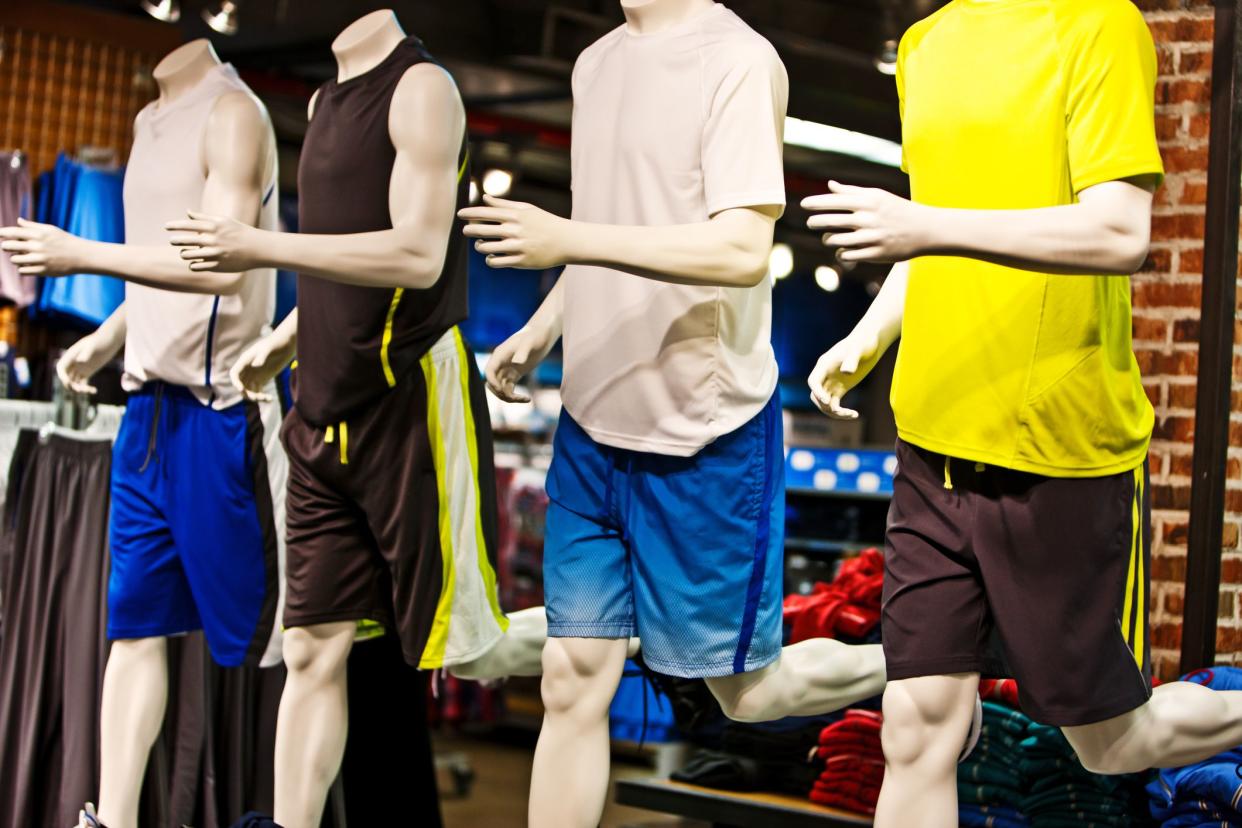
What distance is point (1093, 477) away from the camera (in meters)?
2.23

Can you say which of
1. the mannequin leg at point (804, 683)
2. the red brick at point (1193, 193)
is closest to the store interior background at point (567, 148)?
the red brick at point (1193, 193)

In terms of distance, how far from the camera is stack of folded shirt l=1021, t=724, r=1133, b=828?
3.19 m

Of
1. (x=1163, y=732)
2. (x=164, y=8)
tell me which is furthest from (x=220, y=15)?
(x=1163, y=732)

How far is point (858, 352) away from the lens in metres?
2.39

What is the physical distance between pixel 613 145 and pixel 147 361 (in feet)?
4.30

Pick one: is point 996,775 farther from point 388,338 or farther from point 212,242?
point 212,242

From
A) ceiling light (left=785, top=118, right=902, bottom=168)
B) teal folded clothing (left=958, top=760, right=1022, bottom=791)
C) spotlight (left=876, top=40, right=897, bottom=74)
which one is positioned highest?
spotlight (left=876, top=40, right=897, bottom=74)

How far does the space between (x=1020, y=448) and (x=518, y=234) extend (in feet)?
2.65

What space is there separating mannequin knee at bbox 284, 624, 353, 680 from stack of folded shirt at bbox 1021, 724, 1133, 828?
60.5 inches

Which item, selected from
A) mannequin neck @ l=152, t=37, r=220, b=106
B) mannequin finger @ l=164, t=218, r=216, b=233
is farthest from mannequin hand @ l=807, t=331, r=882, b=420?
mannequin neck @ l=152, t=37, r=220, b=106

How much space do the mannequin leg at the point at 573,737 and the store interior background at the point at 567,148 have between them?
1512 mm

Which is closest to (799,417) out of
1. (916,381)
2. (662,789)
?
(662,789)

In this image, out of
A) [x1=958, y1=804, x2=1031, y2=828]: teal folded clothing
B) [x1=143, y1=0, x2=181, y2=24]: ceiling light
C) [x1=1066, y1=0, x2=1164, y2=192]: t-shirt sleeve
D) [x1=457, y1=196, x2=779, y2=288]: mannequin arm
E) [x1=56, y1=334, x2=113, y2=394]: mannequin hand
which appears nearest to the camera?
[x1=1066, y1=0, x2=1164, y2=192]: t-shirt sleeve

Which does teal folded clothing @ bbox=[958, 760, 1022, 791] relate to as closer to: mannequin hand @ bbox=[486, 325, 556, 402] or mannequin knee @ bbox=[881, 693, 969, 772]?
mannequin knee @ bbox=[881, 693, 969, 772]
